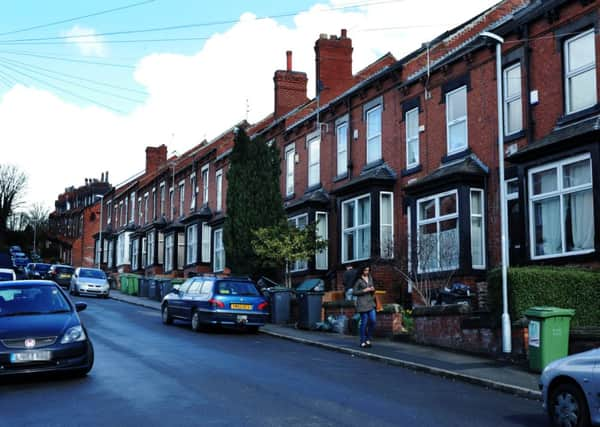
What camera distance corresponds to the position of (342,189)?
24.4 metres

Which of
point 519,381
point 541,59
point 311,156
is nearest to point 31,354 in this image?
point 519,381

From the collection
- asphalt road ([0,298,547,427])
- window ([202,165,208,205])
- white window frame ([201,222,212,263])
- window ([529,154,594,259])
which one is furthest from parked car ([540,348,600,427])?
window ([202,165,208,205])

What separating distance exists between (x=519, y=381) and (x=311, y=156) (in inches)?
713

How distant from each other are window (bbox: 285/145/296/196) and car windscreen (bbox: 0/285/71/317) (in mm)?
18235

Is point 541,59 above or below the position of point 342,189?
above

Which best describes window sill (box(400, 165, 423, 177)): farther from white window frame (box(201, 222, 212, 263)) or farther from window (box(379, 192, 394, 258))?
white window frame (box(201, 222, 212, 263))

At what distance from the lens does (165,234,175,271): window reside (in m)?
44.4

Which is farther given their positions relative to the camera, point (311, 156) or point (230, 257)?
point (311, 156)

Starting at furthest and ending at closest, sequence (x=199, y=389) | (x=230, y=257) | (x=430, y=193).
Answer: (x=230, y=257) → (x=430, y=193) → (x=199, y=389)

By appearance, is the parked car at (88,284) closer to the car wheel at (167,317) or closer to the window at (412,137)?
the car wheel at (167,317)

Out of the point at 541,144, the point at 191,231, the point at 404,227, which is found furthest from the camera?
the point at 191,231

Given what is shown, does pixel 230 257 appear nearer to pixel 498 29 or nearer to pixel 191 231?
pixel 498 29

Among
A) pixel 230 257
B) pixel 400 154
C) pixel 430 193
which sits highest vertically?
pixel 400 154

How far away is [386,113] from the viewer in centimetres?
2372
